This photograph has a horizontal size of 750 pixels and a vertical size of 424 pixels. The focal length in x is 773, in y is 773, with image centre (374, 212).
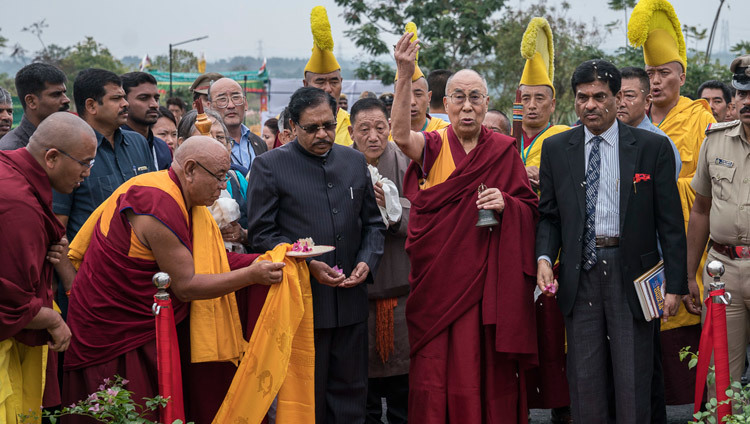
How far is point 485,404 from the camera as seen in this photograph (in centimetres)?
473

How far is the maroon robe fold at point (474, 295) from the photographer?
4.62 metres

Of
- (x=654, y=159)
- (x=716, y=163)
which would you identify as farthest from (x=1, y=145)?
(x=716, y=163)

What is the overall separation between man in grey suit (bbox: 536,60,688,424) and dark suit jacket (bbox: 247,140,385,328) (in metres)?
1.14

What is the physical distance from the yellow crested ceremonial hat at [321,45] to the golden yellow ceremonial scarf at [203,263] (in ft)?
8.04

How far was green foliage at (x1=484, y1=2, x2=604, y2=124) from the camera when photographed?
1852cm

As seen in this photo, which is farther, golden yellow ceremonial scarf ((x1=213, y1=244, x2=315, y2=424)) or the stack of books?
the stack of books

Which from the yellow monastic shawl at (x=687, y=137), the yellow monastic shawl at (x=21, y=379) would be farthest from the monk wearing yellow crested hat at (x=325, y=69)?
the yellow monastic shawl at (x=21, y=379)

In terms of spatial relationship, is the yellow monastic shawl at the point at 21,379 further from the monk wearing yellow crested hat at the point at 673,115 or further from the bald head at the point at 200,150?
the monk wearing yellow crested hat at the point at 673,115

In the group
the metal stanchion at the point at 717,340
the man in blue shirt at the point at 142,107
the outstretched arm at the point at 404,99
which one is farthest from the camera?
the man in blue shirt at the point at 142,107

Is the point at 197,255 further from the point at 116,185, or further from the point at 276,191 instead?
the point at 116,185

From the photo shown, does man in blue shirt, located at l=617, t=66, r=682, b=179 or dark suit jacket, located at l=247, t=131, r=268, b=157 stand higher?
man in blue shirt, located at l=617, t=66, r=682, b=179

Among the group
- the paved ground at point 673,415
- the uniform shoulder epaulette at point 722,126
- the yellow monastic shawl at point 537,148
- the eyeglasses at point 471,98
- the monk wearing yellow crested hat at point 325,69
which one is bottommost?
the paved ground at point 673,415

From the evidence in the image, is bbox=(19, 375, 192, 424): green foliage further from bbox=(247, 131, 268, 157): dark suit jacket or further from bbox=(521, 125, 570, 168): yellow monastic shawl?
bbox=(247, 131, 268, 157): dark suit jacket

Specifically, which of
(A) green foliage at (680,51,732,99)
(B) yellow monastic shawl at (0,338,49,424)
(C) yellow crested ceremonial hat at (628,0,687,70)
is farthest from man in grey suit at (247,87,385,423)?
(A) green foliage at (680,51,732,99)
